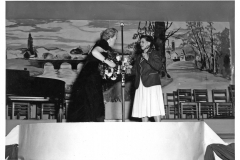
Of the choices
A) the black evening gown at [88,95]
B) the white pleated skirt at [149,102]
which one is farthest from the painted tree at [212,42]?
the black evening gown at [88,95]

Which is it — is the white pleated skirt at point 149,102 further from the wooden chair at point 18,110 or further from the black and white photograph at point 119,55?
the wooden chair at point 18,110

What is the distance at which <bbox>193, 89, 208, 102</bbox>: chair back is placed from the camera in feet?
28.3

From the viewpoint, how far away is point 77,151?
346 cm

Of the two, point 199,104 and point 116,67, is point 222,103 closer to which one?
point 199,104

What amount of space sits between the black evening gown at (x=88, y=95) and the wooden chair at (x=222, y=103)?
2.63 metres

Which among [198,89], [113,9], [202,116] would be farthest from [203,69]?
[113,9]

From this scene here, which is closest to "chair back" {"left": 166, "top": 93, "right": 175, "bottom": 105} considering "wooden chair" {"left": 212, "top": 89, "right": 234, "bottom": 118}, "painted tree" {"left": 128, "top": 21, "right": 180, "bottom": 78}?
"painted tree" {"left": 128, "top": 21, "right": 180, "bottom": 78}

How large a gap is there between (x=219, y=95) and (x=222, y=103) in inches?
6.9

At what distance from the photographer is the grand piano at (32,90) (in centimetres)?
812

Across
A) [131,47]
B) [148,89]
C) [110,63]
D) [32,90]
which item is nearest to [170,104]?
[131,47]

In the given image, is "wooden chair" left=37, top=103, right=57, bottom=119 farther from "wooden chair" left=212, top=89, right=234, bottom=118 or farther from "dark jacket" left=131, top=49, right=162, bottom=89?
"wooden chair" left=212, top=89, right=234, bottom=118

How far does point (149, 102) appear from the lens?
6.80m

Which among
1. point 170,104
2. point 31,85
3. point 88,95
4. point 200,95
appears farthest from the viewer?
point 200,95

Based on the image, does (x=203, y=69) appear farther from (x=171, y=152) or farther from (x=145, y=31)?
(x=171, y=152)
